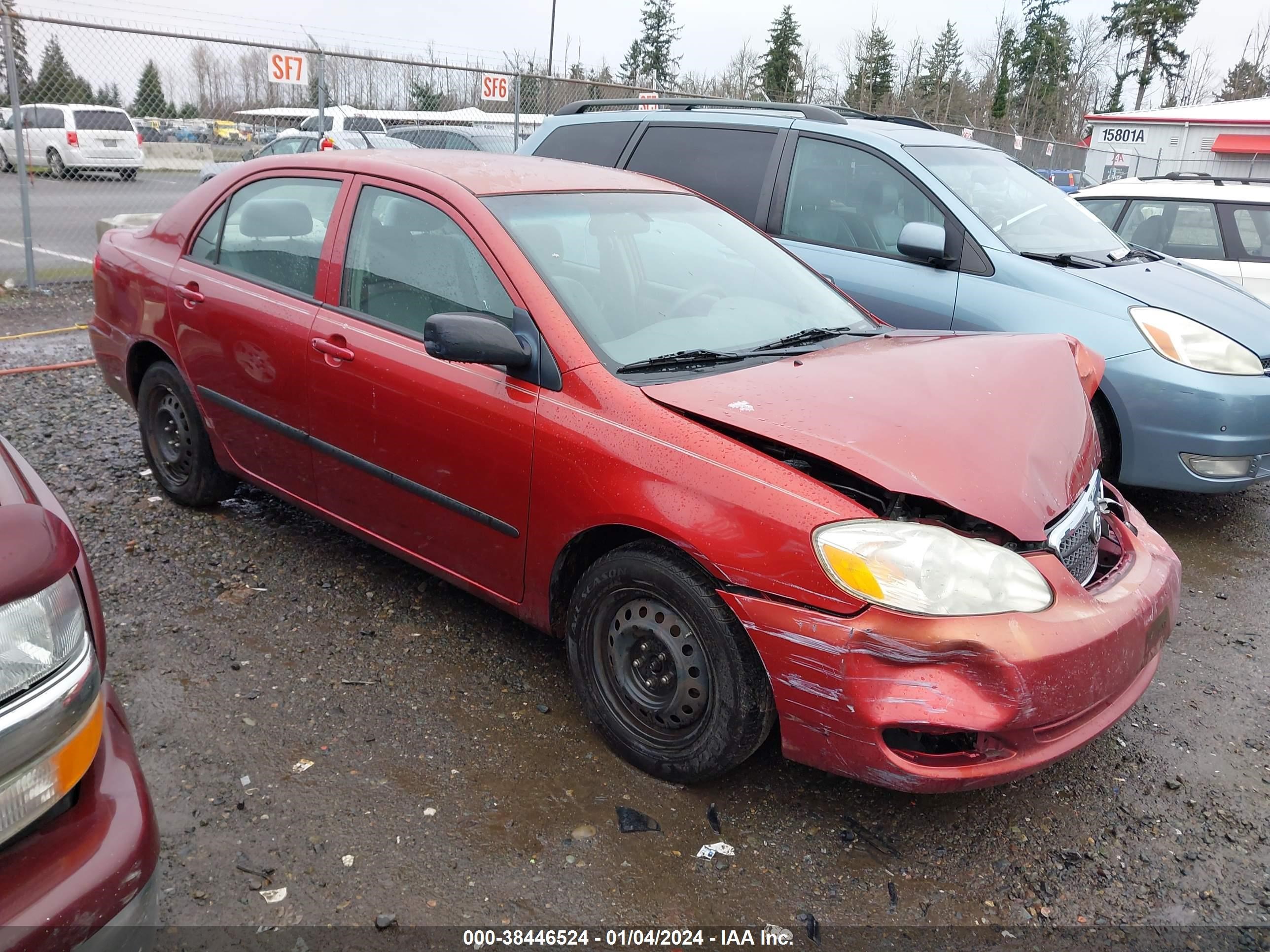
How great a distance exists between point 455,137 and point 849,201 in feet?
30.7

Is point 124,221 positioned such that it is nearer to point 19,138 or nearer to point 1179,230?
point 19,138

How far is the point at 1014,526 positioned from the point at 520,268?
1626 millimetres

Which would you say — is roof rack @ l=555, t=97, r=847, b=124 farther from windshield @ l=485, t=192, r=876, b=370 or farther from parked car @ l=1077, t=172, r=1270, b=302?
parked car @ l=1077, t=172, r=1270, b=302

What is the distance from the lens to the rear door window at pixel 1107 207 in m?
7.77

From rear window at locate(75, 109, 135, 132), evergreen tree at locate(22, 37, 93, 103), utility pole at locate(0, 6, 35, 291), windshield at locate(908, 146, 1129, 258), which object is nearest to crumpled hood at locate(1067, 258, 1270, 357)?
windshield at locate(908, 146, 1129, 258)

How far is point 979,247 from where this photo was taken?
4.74 meters

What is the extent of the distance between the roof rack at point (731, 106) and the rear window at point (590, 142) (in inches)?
8.3

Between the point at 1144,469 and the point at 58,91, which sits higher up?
the point at 58,91

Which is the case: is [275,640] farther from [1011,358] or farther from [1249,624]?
[1249,624]

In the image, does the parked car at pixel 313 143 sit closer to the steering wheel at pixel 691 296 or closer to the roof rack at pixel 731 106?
the roof rack at pixel 731 106

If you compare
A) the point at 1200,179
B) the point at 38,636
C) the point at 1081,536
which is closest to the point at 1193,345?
the point at 1081,536

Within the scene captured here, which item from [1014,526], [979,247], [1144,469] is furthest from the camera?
[979,247]

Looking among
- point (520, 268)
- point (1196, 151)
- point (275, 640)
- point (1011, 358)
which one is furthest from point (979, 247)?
point (1196, 151)

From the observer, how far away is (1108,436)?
452 cm
